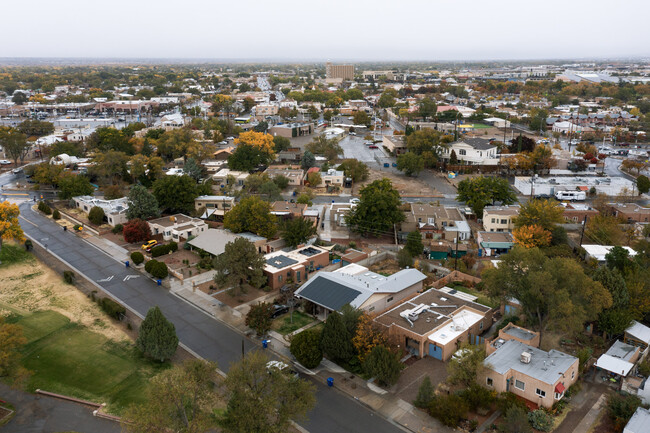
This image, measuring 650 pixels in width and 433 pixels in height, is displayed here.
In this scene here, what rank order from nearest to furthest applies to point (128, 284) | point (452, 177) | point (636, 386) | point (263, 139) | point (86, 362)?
point (636, 386), point (86, 362), point (128, 284), point (452, 177), point (263, 139)

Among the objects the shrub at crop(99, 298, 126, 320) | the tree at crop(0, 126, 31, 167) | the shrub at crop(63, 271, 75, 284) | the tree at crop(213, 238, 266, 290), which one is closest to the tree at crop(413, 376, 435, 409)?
the tree at crop(213, 238, 266, 290)

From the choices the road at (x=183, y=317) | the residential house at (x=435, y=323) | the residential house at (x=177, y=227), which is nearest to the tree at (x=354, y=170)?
the residential house at (x=177, y=227)

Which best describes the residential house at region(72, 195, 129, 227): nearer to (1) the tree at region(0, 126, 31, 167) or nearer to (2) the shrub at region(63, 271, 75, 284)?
(2) the shrub at region(63, 271, 75, 284)

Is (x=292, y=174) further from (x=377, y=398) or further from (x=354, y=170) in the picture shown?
(x=377, y=398)

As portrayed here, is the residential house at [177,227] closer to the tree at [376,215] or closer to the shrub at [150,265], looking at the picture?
the shrub at [150,265]

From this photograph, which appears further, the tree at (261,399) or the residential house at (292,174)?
the residential house at (292,174)

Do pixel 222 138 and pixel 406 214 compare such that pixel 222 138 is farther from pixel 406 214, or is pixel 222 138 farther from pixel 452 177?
pixel 406 214

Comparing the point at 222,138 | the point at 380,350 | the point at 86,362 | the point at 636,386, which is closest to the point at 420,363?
the point at 380,350

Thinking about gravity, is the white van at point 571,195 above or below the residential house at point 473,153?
below
